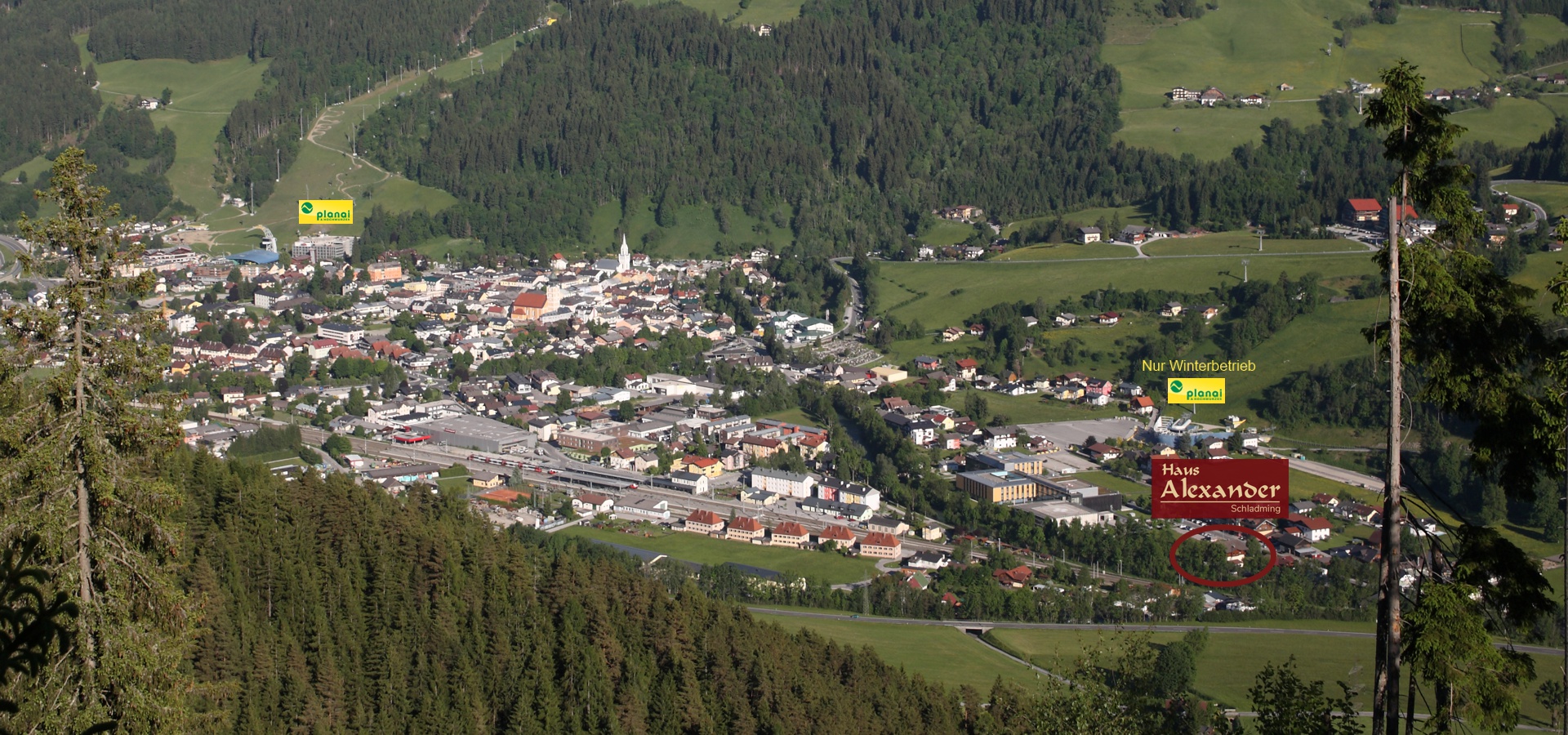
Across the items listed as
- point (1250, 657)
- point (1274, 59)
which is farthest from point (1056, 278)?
point (1250, 657)

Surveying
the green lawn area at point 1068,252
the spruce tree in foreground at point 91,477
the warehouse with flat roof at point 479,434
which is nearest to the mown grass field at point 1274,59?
the green lawn area at point 1068,252

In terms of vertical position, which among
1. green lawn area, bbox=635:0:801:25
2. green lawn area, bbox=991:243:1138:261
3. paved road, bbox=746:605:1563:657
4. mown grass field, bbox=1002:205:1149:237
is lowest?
paved road, bbox=746:605:1563:657

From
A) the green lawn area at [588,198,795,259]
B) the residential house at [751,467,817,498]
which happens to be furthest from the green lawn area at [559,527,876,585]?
the green lawn area at [588,198,795,259]

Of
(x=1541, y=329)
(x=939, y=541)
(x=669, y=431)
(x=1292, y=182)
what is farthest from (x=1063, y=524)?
(x=1292, y=182)

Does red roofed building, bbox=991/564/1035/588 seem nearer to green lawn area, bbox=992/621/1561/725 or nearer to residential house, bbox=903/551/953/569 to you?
residential house, bbox=903/551/953/569

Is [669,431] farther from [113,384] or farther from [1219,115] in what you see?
[1219,115]

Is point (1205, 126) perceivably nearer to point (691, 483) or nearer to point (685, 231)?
point (685, 231)
